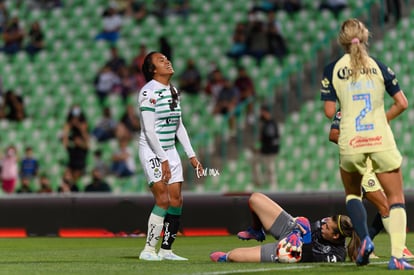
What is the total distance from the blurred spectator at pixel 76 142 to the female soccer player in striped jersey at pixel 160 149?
11661 mm

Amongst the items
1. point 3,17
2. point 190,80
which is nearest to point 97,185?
point 190,80

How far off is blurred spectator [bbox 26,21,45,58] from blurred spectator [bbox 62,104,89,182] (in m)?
4.59

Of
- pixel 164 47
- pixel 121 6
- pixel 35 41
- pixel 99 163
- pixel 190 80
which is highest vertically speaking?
pixel 121 6

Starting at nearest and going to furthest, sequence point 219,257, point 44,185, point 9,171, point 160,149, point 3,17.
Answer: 1. point 219,257
2. point 160,149
3. point 44,185
4. point 9,171
5. point 3,17

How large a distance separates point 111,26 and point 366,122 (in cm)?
1907

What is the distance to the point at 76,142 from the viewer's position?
24.4 m

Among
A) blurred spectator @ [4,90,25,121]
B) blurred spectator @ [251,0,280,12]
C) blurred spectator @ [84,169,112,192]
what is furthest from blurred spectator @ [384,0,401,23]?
blurred spectator @ [4,90,25,121]

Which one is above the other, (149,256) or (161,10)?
(161,10)

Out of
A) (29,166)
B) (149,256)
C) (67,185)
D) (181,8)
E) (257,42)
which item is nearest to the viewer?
(149,256)

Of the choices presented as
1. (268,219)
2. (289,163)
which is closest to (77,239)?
(289,163)

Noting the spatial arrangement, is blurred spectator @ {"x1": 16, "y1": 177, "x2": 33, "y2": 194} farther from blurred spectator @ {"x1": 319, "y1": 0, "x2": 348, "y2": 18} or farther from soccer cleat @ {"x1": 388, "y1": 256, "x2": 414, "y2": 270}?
soccer cleat @ {"x1": 388, "y1": 256, "x2": 414, "y2": 270}

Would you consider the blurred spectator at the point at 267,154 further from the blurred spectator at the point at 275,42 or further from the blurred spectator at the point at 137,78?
the blurred spectator at the point at 137,78

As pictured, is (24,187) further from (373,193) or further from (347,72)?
(347,72)

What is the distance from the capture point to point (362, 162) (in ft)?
33.7
